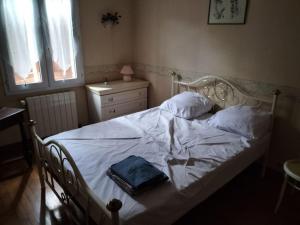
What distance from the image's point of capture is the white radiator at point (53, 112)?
3.18 metres

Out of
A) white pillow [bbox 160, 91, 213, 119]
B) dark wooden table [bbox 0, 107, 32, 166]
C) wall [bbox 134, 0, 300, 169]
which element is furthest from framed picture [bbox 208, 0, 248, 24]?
dark wooden table [bbox 0, 107, 32, 166]

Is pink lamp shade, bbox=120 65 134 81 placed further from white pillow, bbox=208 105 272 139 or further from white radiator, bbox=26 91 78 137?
white pillow, bbox=208 105 272 139

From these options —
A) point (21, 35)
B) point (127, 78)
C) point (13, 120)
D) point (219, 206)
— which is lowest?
point (219, 206)

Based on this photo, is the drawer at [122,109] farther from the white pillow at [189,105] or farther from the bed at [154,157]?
the white pillow at [189,105]

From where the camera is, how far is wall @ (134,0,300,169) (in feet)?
7.54

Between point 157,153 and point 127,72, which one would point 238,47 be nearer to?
point 157,153

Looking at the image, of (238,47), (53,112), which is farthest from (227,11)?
(53,112)

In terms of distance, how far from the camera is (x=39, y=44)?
3.07m

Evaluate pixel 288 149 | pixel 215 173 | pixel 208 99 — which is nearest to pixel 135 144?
pixel 215 173

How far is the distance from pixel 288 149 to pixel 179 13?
6.99 ft

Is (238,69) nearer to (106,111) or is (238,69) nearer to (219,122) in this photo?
(219,122)

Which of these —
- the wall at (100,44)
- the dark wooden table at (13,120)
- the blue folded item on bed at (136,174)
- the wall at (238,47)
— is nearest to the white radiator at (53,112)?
the wall at (100,44)

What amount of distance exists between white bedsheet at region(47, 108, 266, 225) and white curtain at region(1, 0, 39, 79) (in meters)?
1.32

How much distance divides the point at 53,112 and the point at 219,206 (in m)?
2.49
